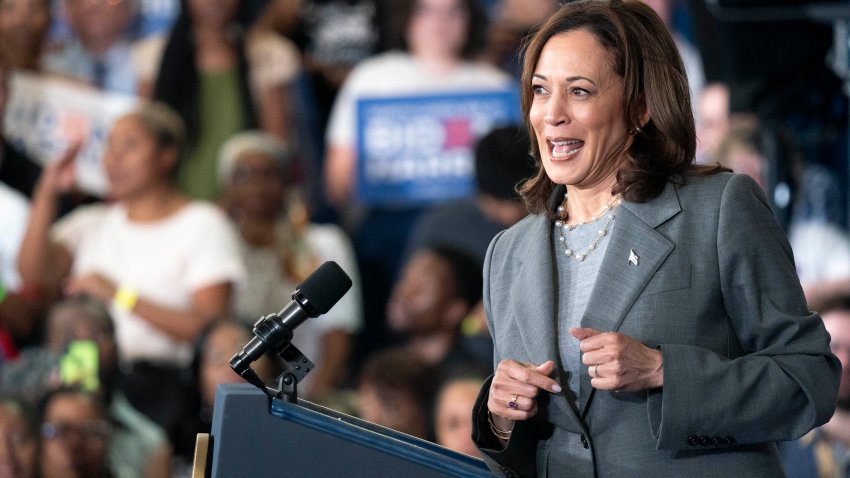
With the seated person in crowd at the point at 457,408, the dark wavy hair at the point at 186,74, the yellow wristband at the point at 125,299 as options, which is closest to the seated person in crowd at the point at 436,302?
the seated person in crowd at the point at 457,408

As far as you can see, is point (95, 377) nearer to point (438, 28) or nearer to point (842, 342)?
point (438, 28)

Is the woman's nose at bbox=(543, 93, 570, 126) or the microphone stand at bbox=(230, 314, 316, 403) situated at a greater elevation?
the woman's nose at bbox=(543, 93, 570, 126)

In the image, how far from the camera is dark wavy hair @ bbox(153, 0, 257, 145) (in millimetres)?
6008

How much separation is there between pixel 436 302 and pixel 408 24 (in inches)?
55.7

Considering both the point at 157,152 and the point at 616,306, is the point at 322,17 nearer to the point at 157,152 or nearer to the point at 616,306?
the point at 157,152

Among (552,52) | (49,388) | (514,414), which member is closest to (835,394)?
(514,414)

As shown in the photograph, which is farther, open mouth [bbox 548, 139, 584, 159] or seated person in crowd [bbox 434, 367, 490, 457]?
seated person in crowd [bbox 434, 367, 490, 457]

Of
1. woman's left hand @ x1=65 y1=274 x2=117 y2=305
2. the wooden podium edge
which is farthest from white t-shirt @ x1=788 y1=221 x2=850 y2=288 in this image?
the wooden podium edge

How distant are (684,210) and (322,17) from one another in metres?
4.52

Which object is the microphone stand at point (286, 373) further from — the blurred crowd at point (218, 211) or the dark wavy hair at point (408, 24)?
the dark wavy hair at point (408, 24)

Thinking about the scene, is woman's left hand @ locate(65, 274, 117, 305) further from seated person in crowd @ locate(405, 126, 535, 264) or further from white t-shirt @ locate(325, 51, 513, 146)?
seated person in crowd @ locate(405, 126, 535, 264)

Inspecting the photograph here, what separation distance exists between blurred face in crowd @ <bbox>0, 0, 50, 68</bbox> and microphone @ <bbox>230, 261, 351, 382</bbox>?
496 cm

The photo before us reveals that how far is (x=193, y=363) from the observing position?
567cm

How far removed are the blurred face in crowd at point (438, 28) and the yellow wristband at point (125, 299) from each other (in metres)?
1.84
